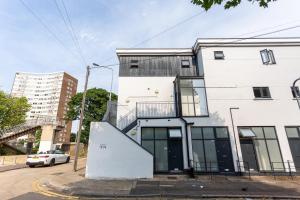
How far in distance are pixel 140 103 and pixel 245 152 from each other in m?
9.03

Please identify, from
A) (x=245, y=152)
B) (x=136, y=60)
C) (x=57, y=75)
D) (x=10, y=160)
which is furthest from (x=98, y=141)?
(x=57, y=75)

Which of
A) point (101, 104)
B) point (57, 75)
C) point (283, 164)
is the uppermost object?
point (57, 75)

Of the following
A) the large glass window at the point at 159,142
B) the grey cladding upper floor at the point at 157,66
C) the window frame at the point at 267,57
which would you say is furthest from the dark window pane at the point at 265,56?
the large glass window at the point at 159,142

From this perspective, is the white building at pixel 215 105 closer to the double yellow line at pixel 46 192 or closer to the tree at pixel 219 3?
the double yellow line at pixel 46 192

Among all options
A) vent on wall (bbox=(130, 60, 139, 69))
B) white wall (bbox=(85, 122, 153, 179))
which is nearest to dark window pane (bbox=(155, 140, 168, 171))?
white wall (bbox=(85, 122, 153, 179))

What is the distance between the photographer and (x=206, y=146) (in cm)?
1339

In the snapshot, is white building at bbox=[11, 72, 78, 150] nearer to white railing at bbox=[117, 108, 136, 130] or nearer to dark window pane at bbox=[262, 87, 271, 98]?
white railing at bbox=[117, 108, 136, 130]

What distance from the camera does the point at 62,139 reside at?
9388cm

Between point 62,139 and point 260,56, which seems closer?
point 260,56

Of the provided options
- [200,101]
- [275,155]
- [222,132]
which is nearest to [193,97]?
[200,101]

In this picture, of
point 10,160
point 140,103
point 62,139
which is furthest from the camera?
point 62,139

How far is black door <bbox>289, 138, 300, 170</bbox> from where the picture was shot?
12833 millimetres

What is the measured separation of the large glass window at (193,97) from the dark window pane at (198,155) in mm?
2354

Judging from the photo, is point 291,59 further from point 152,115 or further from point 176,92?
point 152,115
